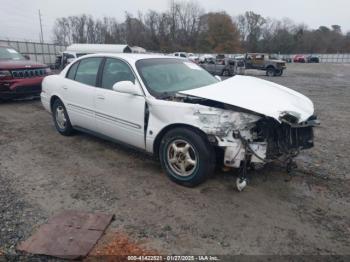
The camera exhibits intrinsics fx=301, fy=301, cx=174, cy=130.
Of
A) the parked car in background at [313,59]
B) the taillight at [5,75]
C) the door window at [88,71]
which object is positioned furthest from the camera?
the parked car in background at [313,59]

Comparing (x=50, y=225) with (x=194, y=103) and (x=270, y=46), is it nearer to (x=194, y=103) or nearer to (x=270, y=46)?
(x=194, y=103)

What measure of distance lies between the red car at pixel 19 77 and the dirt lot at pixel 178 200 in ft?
11.9

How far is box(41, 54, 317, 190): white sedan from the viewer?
3344mm

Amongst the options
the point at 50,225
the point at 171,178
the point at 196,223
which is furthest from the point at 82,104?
the point at 196,223

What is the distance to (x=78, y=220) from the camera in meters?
3.00

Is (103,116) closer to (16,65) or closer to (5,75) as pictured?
(5,75)

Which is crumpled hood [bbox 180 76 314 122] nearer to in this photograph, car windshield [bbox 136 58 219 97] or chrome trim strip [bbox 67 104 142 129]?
car windshield [bbox 136 58 219 97]

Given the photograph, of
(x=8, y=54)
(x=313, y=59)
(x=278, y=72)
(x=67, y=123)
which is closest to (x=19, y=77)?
(x=8, y=54)

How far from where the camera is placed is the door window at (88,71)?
4.78 metres

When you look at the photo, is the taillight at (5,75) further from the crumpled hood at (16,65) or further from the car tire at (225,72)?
the car tire at (225,72)

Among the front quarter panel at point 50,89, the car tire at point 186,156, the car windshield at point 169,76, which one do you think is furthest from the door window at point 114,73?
the front quarter panel at point 50,89

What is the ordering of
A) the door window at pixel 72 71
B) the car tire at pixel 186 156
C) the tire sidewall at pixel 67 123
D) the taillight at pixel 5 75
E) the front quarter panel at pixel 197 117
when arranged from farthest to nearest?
the taillight at pixel 5 75 < the tire sidewall at pixel 67 123 < the door window at pixel 72 71 < the car tire at pixel 186 156 < the front quarter panel at pixel 197 117

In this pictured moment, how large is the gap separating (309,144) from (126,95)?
2448mm

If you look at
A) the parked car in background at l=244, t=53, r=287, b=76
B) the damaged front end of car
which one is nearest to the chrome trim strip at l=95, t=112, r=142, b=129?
the damaged front end of car
